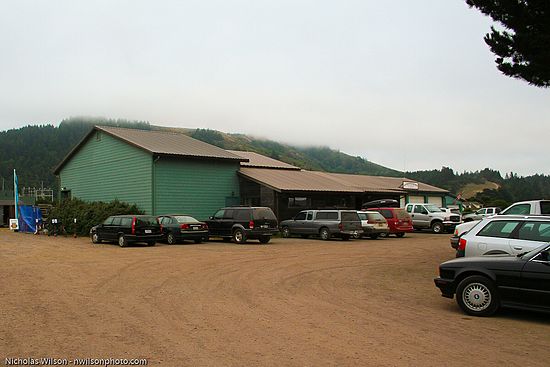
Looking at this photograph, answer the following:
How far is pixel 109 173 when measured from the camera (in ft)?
117

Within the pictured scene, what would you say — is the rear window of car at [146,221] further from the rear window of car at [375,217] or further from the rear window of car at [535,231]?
the rear window of car at [535,231]

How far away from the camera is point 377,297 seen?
10672 millimetres

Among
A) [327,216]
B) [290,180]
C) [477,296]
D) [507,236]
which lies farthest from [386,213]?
[477,296]

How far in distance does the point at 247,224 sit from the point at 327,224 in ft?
16.2

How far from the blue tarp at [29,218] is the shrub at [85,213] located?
2.16m

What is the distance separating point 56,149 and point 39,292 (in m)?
107

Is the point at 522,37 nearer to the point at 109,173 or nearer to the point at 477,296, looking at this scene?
the point at 477,296

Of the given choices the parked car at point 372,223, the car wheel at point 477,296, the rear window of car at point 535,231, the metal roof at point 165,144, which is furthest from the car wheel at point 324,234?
the car wheel at point 477,296

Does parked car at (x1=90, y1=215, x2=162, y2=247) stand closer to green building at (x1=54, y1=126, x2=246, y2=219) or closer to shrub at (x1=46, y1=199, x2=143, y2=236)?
shrub at (x1=46, y1=199, x2=143, y2=236)

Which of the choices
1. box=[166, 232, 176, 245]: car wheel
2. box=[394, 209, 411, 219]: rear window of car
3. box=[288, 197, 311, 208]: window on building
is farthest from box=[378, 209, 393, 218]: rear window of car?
box=[166, 232, 176, 245]: car wheel

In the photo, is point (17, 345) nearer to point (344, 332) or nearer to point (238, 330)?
point (238, 330)

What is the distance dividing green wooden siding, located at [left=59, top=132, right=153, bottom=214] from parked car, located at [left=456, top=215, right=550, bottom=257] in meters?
23.2

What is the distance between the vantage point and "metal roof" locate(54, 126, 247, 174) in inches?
1288

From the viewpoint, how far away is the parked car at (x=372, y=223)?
1152 inches
